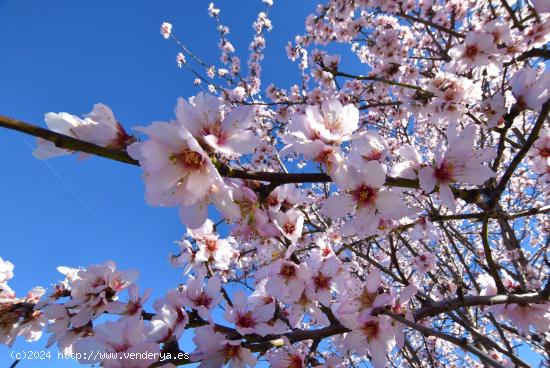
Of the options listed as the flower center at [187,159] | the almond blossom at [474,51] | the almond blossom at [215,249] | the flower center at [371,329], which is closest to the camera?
the flower center at [187,159]

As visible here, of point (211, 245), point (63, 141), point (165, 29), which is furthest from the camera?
point (165, 29)

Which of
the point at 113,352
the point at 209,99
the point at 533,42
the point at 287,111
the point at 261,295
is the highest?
the point at 287,111

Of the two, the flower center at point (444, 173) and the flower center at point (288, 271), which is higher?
the flower center at point (444, 173)

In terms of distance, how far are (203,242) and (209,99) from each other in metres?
1.59

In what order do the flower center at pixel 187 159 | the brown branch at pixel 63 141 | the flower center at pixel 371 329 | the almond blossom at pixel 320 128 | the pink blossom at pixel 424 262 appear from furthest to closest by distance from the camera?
the pink blossom at pixel 424 262 → the flower center at pixel 371 329 → the almond blossom at pixel 320 128 → the flower center at pixel 187 159 → the brown branch at pixel 63 141

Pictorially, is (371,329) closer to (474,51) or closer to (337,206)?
(337,206)

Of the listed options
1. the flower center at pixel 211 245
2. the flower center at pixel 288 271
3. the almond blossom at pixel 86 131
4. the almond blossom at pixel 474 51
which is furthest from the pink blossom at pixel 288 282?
the almond blossom at pixel 474 51

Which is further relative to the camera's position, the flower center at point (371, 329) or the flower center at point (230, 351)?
the flower center at point (371, 329)

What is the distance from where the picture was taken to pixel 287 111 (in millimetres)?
6281

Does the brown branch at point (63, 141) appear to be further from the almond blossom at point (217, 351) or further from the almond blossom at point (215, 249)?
the almond blossom at point (215, 249)

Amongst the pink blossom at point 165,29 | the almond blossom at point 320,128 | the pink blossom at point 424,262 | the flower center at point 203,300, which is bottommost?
the flower center at point 203,300

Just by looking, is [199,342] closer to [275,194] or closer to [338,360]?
[275,194]

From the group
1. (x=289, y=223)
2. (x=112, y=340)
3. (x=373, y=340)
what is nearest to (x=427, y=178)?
(x=289, y=223)

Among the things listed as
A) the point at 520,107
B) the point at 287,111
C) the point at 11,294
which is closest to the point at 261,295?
the point at 11,294
